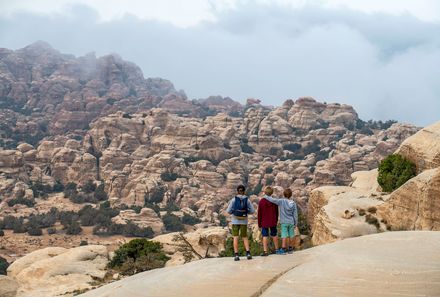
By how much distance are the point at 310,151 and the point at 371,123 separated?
41.2 metres

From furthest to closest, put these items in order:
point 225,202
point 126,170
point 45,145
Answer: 1. point 45,145
2. point 126,170
3. point 225,202

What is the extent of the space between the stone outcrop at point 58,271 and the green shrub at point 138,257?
0.89 meters

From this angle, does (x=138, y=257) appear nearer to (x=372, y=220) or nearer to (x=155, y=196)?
(x=372, y=220)

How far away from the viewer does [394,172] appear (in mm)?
28672

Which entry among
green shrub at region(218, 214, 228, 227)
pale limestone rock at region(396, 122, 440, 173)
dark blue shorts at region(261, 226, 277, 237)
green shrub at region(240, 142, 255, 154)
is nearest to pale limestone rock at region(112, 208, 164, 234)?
green shrub at region(218, 214, 228, 227)

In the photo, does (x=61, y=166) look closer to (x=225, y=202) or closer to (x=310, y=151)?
(x=225, y=202)

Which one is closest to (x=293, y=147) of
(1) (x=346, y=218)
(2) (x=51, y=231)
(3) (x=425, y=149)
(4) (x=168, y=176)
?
(4) (x=168, y=176)

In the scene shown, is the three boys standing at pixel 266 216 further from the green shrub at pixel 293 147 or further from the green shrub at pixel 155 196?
the green shrub at pixel 293 147

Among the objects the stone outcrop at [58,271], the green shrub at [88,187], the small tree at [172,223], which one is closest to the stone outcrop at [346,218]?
the stone outcrop at [58,271]

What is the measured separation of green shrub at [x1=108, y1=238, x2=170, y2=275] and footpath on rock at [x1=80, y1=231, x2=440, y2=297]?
10.9 metres

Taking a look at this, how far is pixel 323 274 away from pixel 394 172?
70.2ft

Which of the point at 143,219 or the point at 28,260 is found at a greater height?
the point at 28,260

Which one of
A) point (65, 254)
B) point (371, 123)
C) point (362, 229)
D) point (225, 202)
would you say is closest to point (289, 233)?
point (362, 229)

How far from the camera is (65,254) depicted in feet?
82.3
